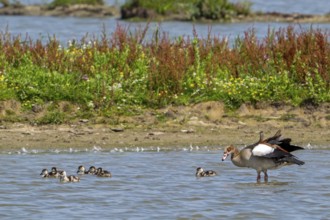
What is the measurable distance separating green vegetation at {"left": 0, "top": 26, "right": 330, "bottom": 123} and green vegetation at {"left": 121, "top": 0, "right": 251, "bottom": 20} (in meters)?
29.5

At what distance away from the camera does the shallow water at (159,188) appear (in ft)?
42.2

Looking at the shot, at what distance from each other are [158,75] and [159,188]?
4.58 metres

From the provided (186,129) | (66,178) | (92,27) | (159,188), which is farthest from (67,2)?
(159,188)

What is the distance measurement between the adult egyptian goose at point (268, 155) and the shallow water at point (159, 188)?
376 millimetres

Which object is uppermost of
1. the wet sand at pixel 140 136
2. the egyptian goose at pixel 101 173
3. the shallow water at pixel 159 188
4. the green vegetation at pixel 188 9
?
the green vegetation at pixel 188 9

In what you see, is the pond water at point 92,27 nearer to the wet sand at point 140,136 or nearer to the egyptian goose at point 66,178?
the wet sand at point 140,136

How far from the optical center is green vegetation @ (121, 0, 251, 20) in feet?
162

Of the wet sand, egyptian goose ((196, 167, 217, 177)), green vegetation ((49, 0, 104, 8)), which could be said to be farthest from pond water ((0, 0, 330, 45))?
egyptian goose ((196, 167, 217, 177))

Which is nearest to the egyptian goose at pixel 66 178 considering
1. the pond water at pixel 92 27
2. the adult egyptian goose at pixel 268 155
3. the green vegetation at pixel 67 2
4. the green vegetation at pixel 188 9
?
the adult egyptian goose at pixel 268 155

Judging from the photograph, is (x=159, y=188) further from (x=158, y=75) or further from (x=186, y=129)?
(x=158, y=75)

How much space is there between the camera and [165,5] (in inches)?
2036

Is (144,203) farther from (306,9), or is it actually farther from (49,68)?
(306,9)

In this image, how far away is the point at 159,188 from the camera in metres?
14.3

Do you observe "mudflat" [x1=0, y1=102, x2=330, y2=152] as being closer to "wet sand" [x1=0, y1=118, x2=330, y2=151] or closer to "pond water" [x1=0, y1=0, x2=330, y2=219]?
"wet sand" [x1=0, y1=118, x2=330, y2=151]
